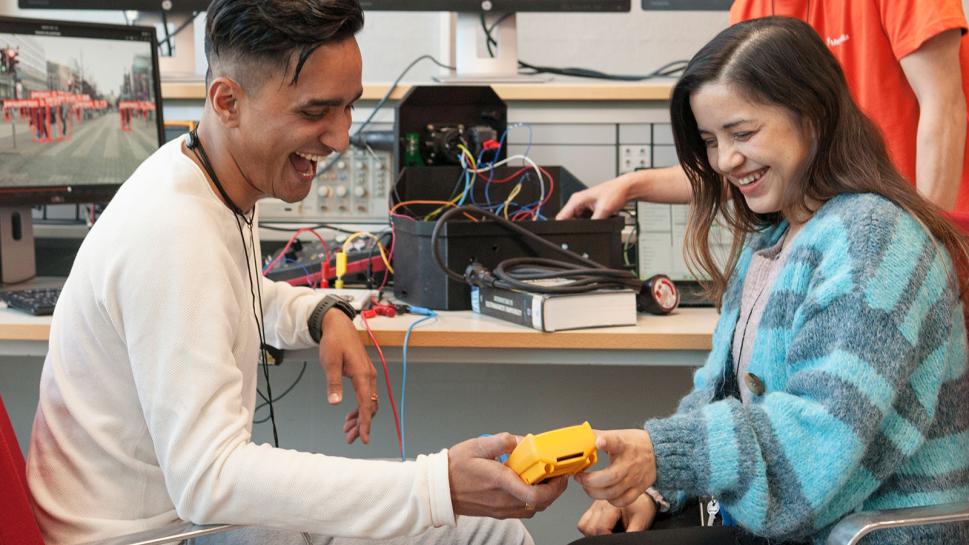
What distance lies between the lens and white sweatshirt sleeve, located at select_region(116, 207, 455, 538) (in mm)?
1039

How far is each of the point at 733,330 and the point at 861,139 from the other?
1.00 feet

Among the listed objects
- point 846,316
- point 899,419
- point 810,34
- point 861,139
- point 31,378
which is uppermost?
point 810,34

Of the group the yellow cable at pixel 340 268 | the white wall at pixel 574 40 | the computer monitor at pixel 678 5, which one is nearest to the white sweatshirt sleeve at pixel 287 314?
the yellow cable at pixel 340 268

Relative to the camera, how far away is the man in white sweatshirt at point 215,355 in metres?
1.04

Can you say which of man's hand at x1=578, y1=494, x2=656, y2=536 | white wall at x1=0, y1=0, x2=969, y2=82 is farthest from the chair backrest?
white wall at x1=0, y1=0, x2=969, y2=82

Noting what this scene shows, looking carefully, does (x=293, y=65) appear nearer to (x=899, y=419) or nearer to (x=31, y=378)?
(x=899, y=419)

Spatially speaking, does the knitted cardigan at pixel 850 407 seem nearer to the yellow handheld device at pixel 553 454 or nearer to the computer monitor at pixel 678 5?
the yellow handheld device at pixel 553 454

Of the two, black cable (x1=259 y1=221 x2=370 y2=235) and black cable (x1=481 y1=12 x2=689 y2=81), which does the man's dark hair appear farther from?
black cable (x1=481 y1=12 x2=689 y2=81)

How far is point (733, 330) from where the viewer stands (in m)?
1.40

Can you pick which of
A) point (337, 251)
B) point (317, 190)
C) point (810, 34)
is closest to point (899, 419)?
point (810, 34)

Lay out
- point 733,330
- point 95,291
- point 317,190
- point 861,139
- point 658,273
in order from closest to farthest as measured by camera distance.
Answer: point 95,291
point 861,139
point 733,330
point 658,273
point 317,190

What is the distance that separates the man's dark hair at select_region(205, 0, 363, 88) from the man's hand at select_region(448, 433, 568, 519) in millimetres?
460

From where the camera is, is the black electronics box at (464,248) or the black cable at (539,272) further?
Result: the black electronics box at (464,248)

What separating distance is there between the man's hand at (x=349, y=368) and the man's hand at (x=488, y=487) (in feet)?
1.20
